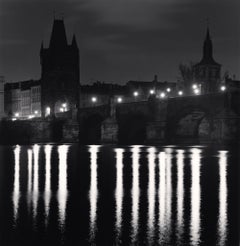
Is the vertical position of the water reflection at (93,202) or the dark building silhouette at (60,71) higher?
the dark building silhouette at (60,71)

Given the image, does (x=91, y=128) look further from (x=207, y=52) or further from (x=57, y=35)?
(x=57, y=35)

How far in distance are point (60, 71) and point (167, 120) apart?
67.6m

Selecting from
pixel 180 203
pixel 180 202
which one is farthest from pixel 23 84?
pixel 180 203

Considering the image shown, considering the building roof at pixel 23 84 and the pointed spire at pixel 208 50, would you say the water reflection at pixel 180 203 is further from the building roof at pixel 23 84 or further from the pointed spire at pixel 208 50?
the building roof at pixel 23 84

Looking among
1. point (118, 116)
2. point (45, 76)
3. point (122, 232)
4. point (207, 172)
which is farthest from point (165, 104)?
point (45, 76)

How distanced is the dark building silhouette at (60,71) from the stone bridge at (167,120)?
118ft

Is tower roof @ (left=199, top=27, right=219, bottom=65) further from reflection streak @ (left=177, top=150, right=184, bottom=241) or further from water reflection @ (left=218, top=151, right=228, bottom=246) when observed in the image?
water reflection @ (left=218, top=151, right=228, bottom=246)

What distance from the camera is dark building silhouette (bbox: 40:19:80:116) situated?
134 meters

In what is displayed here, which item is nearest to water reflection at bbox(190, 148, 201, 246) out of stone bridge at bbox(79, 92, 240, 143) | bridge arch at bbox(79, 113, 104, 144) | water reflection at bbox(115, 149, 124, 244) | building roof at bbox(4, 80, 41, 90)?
water reflection at bbox(115, 149, 124, 244)

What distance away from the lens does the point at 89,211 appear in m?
15.7

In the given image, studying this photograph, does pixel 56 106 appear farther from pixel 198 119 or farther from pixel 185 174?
pixel 185 174

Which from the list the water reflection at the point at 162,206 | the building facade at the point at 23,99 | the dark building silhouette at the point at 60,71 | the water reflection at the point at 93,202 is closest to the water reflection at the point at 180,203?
the water reflection at the point at 162,206

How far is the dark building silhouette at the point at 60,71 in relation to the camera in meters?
134

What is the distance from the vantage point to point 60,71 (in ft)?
452
